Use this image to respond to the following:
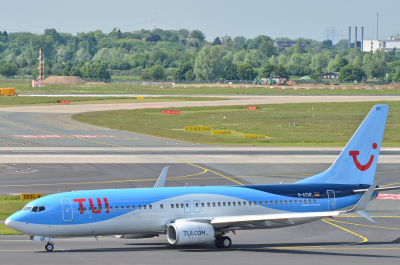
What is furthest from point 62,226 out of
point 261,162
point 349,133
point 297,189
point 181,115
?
point 181,115

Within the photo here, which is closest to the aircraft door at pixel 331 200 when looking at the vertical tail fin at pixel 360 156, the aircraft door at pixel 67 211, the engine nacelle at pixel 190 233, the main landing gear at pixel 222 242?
the vertical tail fin at pixel 360 156

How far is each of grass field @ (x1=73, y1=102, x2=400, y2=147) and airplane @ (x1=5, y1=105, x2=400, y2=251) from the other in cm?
5035

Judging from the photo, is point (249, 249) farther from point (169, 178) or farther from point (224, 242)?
point (169, 178)

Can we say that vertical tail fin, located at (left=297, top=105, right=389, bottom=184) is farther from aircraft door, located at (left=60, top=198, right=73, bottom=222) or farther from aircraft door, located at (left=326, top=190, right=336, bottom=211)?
aircraft door, located at (left=60, top=198, right=73, bottom=222)

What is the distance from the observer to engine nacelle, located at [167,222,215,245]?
35.6 m

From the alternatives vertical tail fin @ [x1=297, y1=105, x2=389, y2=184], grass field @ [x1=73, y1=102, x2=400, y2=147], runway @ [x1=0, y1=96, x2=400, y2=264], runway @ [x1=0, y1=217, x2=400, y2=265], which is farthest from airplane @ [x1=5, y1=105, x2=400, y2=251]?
grass field @ [x1=73, y1=102, x2=400, y2=147]

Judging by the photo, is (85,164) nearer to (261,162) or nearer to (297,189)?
(261,162)

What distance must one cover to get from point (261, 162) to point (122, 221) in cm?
3939

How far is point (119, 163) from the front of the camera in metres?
72.2

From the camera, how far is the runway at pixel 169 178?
117ft

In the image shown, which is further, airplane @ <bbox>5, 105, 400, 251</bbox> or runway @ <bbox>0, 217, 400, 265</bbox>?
airplane @ <bbox>5, 105, 400, 251</bbox>

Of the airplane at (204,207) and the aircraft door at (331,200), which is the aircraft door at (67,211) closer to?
the airplane at (204,207)

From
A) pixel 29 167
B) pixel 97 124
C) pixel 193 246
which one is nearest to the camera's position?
pixel 193 246

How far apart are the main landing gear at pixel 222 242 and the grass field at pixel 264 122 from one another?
54.6m
